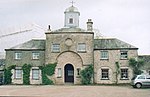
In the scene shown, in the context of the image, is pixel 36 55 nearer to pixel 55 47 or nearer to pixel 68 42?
pixel 55 47

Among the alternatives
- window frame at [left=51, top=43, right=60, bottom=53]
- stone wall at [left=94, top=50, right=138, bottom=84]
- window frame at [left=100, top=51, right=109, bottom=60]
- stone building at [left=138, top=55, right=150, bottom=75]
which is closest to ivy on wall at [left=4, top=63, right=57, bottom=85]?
window frame at [left=51, top=43, right=60, bottom=53]

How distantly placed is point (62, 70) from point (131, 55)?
10554 millimetres

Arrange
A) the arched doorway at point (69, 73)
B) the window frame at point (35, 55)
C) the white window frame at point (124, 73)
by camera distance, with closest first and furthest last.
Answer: the white window frame at point (124, 73), the arched doorway at point (69, 73), the window frame at point (35, 55)

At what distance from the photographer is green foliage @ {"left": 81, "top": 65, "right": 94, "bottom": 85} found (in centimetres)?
4177

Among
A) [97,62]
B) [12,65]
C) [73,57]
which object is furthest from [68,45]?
[12,65]

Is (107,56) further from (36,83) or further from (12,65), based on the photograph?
(12,65)

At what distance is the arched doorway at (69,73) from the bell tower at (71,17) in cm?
725

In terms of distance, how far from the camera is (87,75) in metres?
41.8

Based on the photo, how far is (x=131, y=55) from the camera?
140 feet

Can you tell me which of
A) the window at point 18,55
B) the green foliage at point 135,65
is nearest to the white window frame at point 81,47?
the green foliage at point 135,65

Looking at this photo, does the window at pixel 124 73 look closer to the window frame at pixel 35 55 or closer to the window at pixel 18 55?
the window frame at pixel 35 55

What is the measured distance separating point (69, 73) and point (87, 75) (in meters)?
3.51

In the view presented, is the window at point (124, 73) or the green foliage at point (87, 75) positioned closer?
the green foliage at point (87, 75)

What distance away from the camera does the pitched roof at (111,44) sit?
1703 inches
